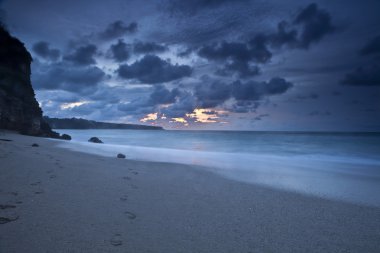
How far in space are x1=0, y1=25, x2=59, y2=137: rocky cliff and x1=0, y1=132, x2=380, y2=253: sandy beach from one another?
73.7 feet

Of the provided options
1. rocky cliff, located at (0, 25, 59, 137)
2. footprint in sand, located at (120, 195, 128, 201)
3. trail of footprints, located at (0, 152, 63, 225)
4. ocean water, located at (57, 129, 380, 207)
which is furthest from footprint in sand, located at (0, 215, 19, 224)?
rocky cliff, located at (0, 25, 59, 137)

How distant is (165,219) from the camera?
135 inches

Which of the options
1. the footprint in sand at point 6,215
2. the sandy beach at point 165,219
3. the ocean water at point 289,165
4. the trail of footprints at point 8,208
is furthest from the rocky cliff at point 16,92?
the footprint in sand at point 6,215

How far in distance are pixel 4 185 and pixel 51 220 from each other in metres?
2.00

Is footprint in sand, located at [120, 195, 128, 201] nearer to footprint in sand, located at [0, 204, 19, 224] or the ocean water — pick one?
footprint in sand, located at [0, 204, 19, 224]

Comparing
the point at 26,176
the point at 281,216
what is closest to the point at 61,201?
the point at 26,176

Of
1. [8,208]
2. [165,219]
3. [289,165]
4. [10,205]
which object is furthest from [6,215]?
[289,165]

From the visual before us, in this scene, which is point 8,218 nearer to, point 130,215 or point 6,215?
point 6,215

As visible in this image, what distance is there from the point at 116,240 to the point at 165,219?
2.97 ft

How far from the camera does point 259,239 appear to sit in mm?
2996

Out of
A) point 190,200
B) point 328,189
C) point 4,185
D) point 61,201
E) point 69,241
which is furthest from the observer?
point 328,189

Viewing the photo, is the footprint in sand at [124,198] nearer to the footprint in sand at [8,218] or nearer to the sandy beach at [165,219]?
the sandy beach at [165,219]

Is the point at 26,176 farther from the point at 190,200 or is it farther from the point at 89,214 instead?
the point at 190,200

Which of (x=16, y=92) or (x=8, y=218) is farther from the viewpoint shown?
(x=16, y=92)
